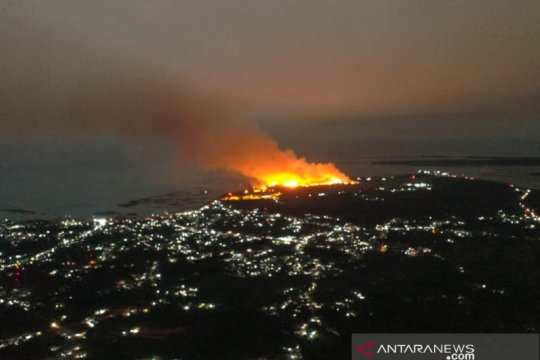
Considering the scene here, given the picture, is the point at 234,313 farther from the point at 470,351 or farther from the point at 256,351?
the point at 470,351

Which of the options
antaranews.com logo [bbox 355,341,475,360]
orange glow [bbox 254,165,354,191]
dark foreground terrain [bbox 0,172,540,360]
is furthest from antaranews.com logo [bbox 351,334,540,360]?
orange glow [bbox 254,165,354,191]

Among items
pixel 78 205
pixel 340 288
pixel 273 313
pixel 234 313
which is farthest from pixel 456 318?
pixel 78 205

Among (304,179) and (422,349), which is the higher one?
(304,179)

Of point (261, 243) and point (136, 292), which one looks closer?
point (136, 292)

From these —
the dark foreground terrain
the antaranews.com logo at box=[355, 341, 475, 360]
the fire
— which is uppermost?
the fire

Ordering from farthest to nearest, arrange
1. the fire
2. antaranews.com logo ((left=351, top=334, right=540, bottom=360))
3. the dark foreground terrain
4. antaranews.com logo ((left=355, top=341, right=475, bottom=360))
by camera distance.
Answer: the fire
the dark foreground terrain
antaranews.com logo ((left=355, top=341, right=475, bottom=360))
antaranews.com logo ((left=351, top=334, right=540, bottom=360))

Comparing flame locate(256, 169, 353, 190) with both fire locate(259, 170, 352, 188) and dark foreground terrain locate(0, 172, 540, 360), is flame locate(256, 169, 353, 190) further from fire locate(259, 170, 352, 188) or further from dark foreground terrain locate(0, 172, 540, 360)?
dark foreground terrain locate(0, 172, 540, 360)

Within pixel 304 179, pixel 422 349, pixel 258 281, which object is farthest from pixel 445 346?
pixel 304 179

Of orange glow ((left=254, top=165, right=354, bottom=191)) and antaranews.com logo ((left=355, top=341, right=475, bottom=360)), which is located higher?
orange glow ((left=254, top=165, right=354, bottom=191))

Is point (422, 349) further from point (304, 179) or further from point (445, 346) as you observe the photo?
point (304, 179)
